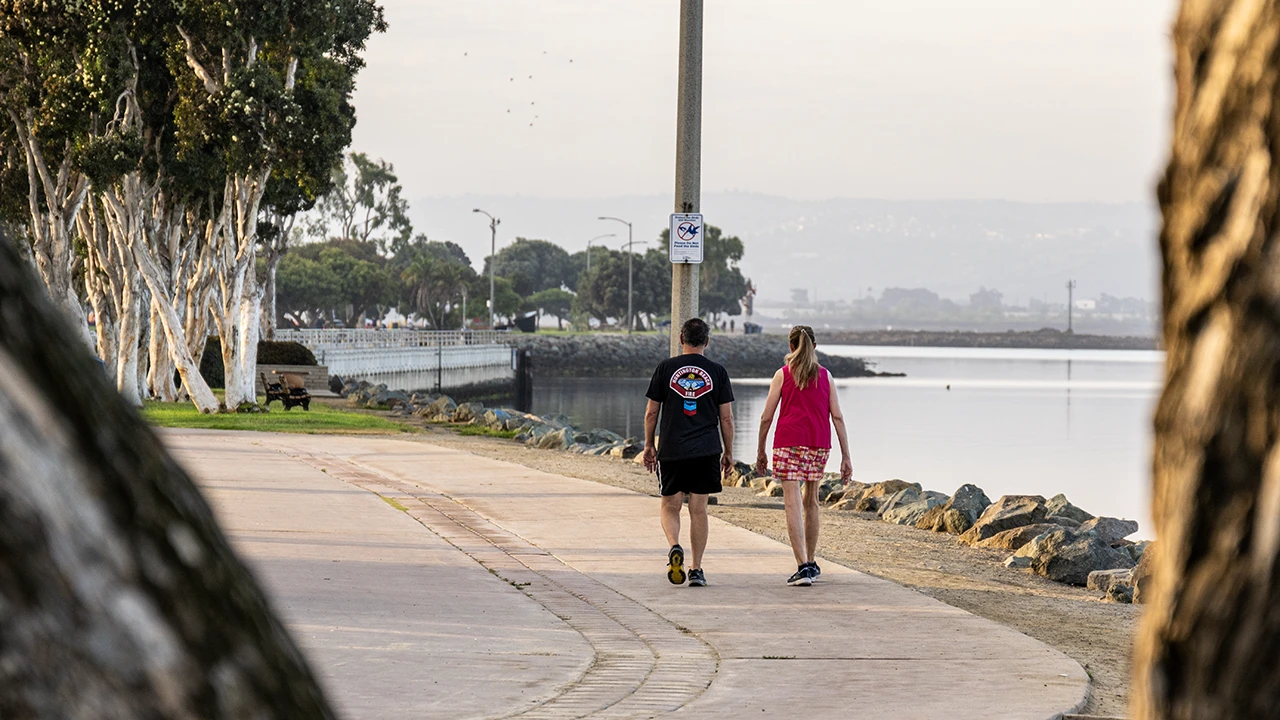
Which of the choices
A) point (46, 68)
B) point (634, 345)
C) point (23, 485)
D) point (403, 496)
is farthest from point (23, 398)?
point (634, 345)

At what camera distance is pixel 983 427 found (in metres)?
53.6

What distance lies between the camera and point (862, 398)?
74.1m

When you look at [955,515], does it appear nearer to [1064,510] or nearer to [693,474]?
[1064,510]

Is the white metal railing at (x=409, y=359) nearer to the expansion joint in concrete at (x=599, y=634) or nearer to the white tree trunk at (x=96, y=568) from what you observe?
the expansion joint in concrete at (x=599, y=634)

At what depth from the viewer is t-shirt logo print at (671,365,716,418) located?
32.7 ft

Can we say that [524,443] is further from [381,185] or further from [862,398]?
[381,185]

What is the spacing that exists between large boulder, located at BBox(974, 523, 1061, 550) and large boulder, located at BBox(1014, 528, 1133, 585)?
1.05 metres

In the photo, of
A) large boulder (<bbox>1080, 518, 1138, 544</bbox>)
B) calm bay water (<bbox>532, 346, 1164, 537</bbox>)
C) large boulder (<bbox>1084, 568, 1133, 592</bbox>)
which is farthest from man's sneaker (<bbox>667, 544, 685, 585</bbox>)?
large boulder (<bbox>1080, 518, 1138, 544</bbox>)

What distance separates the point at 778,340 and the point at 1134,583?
127 m

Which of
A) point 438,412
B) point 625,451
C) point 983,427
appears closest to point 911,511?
point 625,451

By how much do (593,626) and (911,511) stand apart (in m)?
9.03

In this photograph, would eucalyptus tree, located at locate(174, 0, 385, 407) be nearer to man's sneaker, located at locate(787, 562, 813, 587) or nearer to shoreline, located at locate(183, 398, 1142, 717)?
shoreline, located at locate(183, 398, 1142, 717)

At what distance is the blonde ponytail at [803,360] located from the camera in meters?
10.1

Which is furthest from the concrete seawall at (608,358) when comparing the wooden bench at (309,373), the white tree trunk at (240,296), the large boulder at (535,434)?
the large boulder at (535,434)
